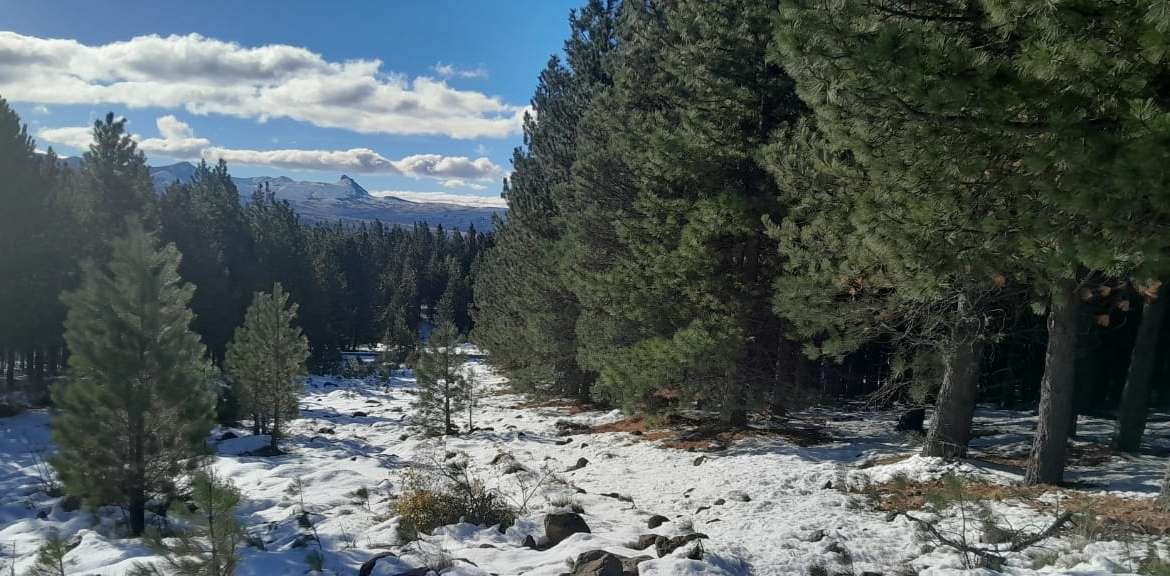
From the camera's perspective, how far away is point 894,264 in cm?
633

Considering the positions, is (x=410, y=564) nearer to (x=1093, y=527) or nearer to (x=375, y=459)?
(x=1093, y=527)

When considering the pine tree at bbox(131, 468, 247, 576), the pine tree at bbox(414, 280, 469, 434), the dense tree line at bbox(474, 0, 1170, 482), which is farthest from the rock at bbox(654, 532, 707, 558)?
the pine tree at bbox(414, 280, 469, 434)

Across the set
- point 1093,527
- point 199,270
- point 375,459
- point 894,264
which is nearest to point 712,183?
point 894,264

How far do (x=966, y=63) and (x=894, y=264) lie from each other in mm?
2269

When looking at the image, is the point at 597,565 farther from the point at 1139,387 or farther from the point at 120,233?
the point at 120,233

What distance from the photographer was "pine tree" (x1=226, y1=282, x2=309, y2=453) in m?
19.3

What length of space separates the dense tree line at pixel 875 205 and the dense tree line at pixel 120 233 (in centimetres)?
1023

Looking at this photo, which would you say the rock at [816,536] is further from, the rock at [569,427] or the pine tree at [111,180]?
the pine tree at [111,180]

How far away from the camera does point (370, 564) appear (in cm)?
644

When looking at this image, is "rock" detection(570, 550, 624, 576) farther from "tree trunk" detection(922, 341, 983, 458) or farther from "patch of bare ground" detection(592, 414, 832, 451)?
"patch of bare ground" detection(592, 414, 832, 451)

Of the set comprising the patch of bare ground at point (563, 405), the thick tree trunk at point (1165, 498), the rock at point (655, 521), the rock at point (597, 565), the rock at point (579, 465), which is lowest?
the patch of bare ground at point (563, 405)

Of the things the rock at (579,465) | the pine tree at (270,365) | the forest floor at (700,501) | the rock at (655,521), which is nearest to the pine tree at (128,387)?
the forest floor at (700,501)

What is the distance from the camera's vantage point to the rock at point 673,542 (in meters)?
6.34

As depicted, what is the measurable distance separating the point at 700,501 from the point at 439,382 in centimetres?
1251
